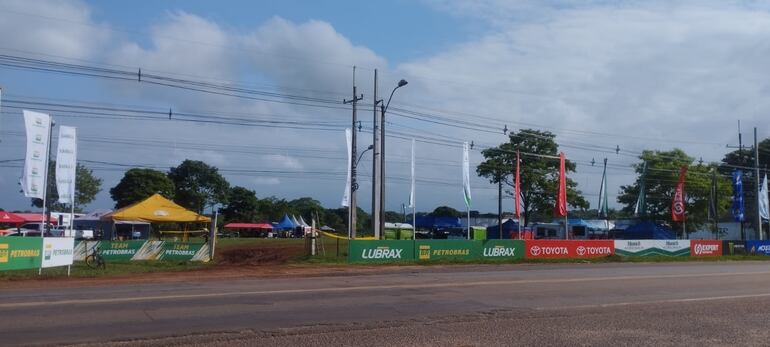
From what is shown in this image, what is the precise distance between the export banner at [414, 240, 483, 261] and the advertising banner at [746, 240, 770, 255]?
25.0 m

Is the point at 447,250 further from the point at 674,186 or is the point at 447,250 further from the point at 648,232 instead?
the point at 674,186

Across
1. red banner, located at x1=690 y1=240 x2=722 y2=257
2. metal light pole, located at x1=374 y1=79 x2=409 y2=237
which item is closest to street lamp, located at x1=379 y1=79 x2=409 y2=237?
metal light pole, located at x1=374 y1=79 x2=409 y2=237

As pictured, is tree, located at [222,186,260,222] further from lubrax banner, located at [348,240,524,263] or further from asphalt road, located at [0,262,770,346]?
asphalt road, located at [0,262,770,346]

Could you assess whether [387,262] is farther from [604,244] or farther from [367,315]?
[367,315]

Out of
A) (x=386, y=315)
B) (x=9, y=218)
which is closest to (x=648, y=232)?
(x=386, y=315)

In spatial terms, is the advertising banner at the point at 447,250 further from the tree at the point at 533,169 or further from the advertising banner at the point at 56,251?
the tree at the point at 533,169

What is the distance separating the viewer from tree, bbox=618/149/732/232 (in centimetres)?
6550

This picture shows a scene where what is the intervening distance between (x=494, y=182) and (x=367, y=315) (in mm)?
52789

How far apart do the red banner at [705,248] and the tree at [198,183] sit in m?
88.2

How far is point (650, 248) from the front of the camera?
44625mm

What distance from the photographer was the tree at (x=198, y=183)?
118375mm

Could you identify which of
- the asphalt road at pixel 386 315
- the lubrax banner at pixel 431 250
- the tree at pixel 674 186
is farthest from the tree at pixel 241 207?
the asphalt road at pixel 386 315

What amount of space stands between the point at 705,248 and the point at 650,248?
5650 mm

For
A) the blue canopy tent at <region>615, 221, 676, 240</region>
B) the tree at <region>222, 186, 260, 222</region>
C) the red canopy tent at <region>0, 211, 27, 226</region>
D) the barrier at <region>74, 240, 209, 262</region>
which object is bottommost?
the barrier at <region>74, 240, 209, 262</region>
